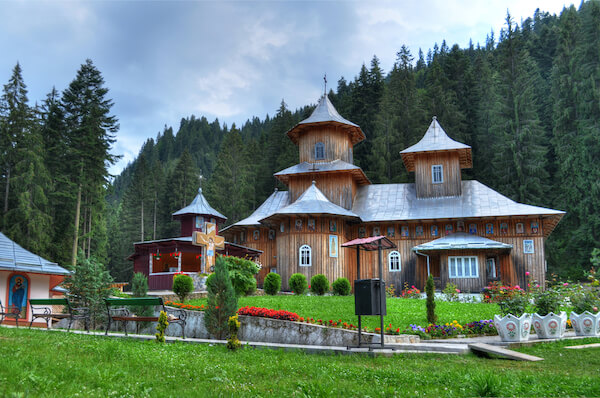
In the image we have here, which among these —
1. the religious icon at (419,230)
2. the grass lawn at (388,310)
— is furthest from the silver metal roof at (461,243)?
the grass lawn at (388,310)

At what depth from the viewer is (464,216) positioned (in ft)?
88.8

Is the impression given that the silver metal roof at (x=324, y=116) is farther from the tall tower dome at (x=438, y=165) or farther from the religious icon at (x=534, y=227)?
the religious icon at (x=534, y=227)

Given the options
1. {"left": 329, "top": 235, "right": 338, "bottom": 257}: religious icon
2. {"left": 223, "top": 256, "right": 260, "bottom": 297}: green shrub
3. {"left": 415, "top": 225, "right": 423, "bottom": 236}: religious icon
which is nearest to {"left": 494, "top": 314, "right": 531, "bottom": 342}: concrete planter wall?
{"left": 223, "top": 256, "right": 260, "bottom": 297}: green shrub

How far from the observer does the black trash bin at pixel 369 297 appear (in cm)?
1009

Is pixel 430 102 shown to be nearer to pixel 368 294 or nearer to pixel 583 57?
pixel 583 57

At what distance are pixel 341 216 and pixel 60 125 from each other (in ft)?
66.3

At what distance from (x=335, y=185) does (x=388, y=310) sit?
15.7 meters

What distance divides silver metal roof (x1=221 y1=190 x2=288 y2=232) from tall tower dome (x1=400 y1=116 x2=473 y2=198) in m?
8.41

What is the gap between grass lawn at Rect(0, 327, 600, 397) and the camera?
5.34 metres

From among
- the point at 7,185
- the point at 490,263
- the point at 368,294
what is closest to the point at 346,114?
the point at 490,263

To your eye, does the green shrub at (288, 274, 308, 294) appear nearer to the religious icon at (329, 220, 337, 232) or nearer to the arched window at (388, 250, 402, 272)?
the religious icon at (329, 220, 337, 232)

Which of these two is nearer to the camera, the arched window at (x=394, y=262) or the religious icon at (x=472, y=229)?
the religious icon at (x=472, y=229)

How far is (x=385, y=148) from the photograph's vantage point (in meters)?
40.3

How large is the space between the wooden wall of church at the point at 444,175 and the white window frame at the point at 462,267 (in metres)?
5.19
